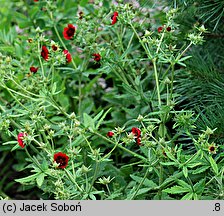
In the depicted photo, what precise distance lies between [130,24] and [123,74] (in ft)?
0.84

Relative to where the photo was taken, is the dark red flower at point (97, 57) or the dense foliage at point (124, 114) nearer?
the dense foliage at point (124, 114)

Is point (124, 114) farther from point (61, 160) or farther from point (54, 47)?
point (61, 160)

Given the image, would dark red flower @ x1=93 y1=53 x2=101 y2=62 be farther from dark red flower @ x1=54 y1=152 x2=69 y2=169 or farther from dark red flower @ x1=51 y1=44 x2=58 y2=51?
dark red flower @ x1=54 y1=152 x2=69 y2=169

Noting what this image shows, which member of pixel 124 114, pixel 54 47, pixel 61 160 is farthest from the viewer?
pixel 124 114

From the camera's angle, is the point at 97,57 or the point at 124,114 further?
the point at 124,114

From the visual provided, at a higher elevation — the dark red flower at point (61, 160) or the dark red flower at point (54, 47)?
the dark red flower at point (54, 47)

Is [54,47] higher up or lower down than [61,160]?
higher up

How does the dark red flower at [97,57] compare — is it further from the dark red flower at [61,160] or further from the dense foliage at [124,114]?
the dark red flower at [61,160]

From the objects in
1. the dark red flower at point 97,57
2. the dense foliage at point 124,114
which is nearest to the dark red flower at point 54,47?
the dense foliage at point 124,114

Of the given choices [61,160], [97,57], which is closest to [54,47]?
[97,57]

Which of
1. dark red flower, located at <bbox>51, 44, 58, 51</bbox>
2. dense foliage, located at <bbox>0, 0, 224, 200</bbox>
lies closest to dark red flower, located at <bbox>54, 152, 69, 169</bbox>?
dense foliage, located at <bbox>0, 0, 224, 200</bbox>

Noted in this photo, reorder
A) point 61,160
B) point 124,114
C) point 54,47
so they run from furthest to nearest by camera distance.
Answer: point 124,114
point 54,47
point 61,160

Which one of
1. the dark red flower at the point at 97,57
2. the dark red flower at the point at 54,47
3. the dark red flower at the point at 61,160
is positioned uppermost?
the dark red flower at the point at 54,47
